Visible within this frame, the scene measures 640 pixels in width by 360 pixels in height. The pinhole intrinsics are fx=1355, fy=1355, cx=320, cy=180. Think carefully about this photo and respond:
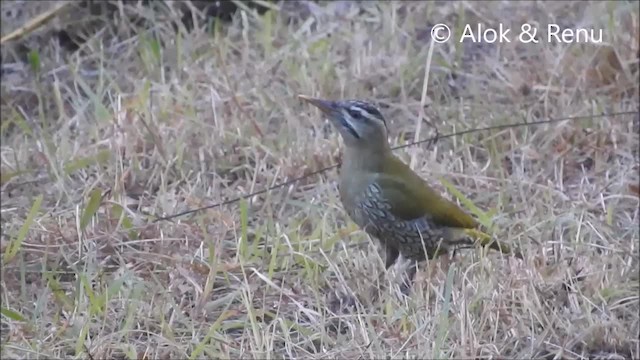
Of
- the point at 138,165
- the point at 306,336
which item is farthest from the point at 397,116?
the point at 306,336

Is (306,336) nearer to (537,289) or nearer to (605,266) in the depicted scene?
(537,289)

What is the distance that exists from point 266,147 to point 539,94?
111 cm

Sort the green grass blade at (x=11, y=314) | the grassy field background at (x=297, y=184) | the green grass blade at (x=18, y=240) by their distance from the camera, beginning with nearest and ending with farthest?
1. the grassy field background at (x=297, y=184)
2. the green grass blade at (x=11, y=314)
3. the green grass blade at (x=18, y=240)

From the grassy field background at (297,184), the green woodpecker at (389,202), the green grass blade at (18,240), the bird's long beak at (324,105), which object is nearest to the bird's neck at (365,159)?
the green woodpecker at (389,202)

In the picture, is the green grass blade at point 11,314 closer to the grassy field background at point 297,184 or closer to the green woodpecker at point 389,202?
the grassy field background at point 297,184

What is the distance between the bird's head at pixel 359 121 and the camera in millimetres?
4160

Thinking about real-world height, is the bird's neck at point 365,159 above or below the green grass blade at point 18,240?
above

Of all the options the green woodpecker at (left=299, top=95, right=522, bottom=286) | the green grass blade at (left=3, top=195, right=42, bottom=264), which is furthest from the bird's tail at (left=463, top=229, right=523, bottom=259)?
the green grass blade at (left=3, top=195, right=42, bottom=264)

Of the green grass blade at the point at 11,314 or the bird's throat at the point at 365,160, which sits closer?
the green grass blade at the point at 11,314

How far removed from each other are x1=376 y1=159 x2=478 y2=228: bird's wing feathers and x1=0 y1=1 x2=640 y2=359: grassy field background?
13cm

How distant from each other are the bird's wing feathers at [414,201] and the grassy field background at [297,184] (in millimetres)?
128

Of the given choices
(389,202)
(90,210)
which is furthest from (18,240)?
(389,202)

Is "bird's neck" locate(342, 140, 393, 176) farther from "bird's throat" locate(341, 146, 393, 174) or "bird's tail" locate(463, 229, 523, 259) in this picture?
"bird's tail" locate(463, 229, 523, 259)

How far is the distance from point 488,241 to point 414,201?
251mm
